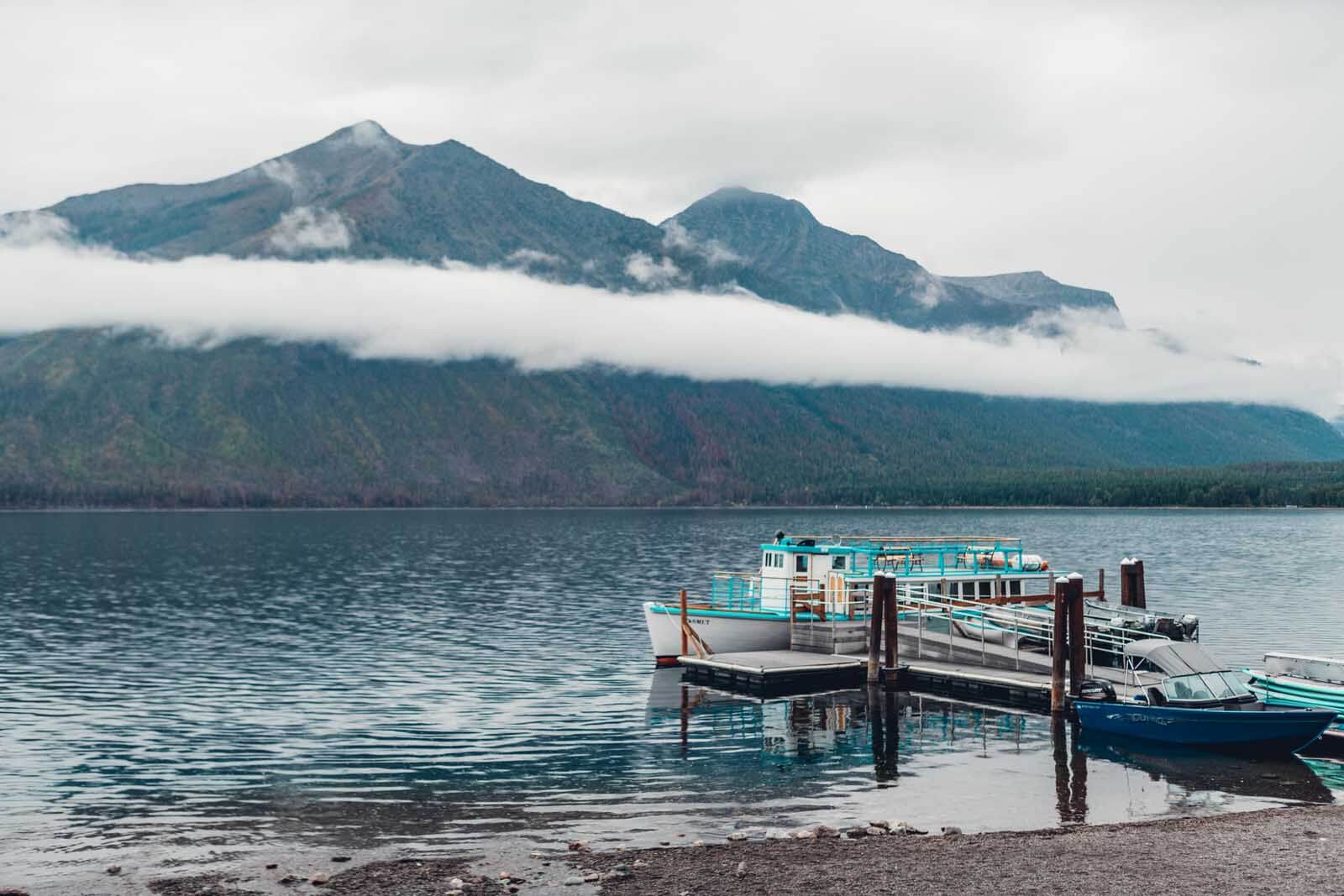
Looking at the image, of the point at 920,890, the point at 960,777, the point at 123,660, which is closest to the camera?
the point at 920,890

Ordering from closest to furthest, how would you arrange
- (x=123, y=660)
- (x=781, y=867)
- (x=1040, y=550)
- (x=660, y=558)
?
(x=781, y=867) → (x=123, y=660) → (x=660, y=558) → (x=1040, y=550)

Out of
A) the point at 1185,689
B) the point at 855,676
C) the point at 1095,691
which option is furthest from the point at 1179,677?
the point at 855,676

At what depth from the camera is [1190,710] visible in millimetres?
48562

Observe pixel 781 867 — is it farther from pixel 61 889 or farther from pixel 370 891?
pixel 61 889

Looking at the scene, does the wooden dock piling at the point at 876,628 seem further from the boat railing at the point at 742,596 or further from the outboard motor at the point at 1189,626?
the outboard motor at the point at 1189,626

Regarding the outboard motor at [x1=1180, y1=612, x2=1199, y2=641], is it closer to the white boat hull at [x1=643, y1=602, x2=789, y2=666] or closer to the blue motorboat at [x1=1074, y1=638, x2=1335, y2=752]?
the blue motorboat at [x1=1074, y1=638, x2=1335, y2=752]

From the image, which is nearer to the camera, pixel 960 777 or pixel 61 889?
pixel 61 889

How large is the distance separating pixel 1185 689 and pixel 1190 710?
5.96 ft

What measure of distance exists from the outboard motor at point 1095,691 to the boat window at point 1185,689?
3210 millimetres

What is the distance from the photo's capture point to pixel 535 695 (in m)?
64.1

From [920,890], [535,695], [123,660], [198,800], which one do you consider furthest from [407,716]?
[920,890]

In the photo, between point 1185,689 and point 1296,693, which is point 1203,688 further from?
point 1296,693

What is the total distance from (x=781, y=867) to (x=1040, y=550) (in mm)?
163480

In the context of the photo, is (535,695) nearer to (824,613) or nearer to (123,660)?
(824,613)
